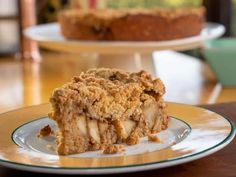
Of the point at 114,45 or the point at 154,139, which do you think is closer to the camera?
the point at 154,139

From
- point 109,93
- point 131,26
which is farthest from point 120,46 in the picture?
point 109,93

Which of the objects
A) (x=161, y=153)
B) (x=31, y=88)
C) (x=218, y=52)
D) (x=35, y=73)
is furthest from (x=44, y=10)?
(x=161, y=153)

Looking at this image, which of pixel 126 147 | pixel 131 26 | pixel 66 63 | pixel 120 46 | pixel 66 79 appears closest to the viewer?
pixel 126 147

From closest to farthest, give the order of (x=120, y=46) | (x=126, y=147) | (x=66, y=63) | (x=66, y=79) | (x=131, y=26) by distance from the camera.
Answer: (x=126, y=147), (x=120, y=46), (x=131, y=26), (x=66, y=79), (x=66, y=63)

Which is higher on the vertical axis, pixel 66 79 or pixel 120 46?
pixel 120 46

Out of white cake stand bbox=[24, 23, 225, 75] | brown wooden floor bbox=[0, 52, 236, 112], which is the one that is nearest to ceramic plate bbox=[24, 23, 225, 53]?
white cake stand bbox=[24, 23, 225, 75]

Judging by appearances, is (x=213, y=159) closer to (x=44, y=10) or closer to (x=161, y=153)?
(x=161, y=153)

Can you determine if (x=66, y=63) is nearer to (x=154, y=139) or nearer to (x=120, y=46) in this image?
(x=120, y=46)

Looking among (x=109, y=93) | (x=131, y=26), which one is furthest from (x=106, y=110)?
(x=131, y=26)
